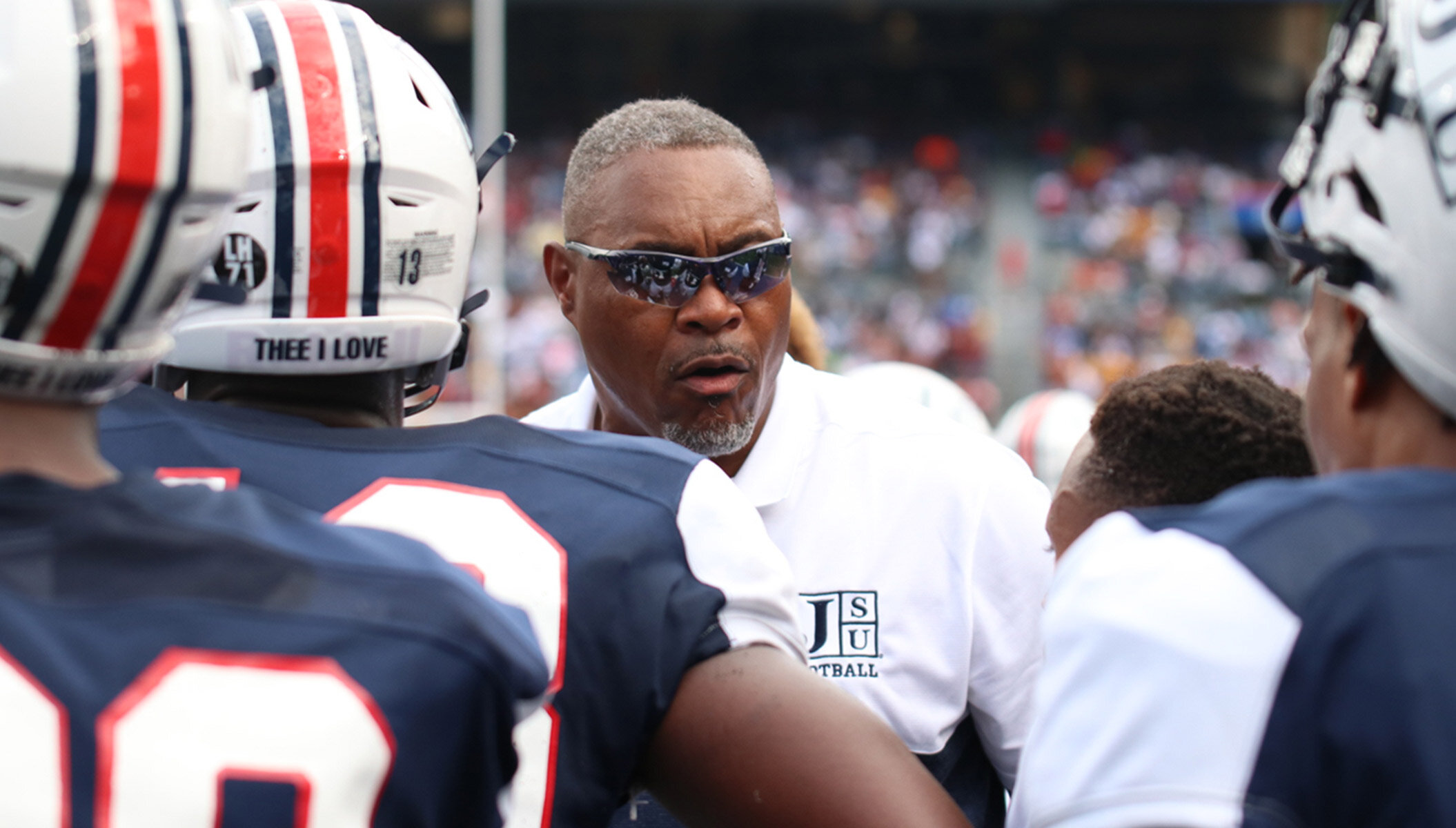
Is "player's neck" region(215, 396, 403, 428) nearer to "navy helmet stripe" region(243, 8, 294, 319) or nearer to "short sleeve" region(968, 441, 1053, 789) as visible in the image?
"navy helmet stripe" region(243, 8, 294, 319)

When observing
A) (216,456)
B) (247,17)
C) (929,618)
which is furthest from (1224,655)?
(247,17)

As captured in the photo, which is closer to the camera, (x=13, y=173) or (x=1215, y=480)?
(x=13, y=173)

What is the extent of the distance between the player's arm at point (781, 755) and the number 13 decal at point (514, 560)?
0.45 feet

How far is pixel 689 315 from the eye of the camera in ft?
9.50

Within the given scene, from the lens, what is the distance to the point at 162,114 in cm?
122

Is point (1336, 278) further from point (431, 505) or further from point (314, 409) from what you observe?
point (314, 409)

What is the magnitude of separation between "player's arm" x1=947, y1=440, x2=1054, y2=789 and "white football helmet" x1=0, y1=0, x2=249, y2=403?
1.67 m

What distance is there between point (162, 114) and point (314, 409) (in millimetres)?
719

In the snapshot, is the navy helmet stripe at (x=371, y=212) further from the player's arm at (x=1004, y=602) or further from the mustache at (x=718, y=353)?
the player's arm at (x=1004, y=602)

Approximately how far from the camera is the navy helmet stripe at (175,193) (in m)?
1.23

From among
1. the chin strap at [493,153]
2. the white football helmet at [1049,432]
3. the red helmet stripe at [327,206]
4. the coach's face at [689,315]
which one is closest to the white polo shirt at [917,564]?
the coach's face at [689,315]

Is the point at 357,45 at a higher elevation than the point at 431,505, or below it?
higher

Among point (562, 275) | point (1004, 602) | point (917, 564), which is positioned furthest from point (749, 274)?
point (1004, 602)

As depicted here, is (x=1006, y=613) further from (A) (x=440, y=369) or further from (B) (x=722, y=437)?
(A) (x=440, y=369)
